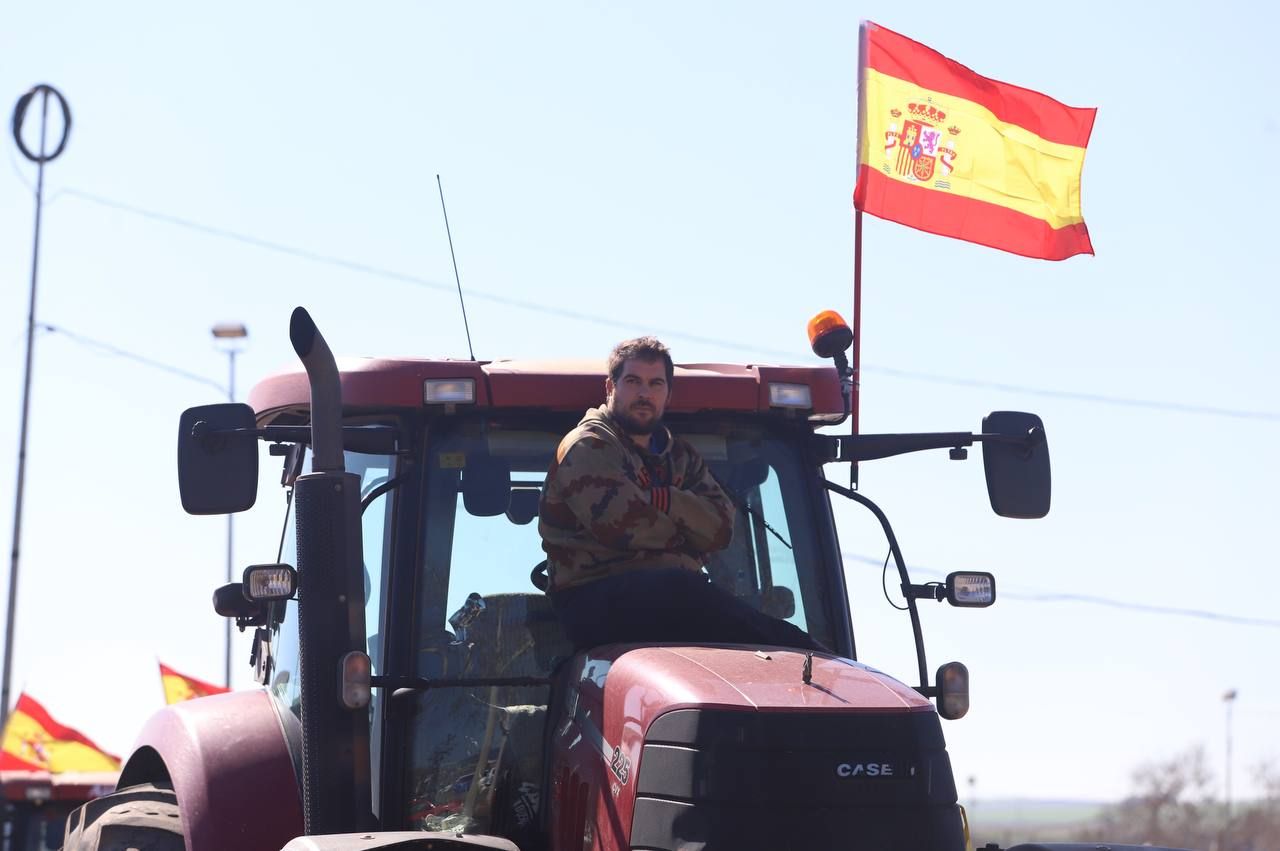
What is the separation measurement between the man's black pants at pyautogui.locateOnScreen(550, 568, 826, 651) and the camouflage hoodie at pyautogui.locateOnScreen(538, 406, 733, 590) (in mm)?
84

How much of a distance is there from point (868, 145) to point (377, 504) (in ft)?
9.67

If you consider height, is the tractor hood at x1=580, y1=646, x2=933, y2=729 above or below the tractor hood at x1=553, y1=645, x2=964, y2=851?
above

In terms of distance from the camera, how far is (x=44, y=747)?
16484mm

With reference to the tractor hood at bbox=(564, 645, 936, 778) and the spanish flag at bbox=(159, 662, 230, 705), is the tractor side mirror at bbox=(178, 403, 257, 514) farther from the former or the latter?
the spanish flag at bbox=(159, 662, 230, 705)

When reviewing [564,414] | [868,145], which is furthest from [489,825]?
[868,145]

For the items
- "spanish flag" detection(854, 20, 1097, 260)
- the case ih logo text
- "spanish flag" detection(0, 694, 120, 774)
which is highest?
"spanish flag" detection(854, 20, 1097, 260)

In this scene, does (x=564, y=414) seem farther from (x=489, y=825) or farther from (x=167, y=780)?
(x=167, y=780)

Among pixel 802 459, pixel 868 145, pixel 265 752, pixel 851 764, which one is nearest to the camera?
pixel 851 764

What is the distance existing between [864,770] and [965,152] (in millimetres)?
4131

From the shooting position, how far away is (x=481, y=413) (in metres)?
5.74

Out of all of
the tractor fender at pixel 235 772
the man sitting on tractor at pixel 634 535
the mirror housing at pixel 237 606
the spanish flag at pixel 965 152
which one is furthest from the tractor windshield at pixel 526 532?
the spanish flag at pixel 965 152

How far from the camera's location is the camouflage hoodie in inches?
204

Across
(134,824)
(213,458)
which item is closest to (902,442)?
(213,458)

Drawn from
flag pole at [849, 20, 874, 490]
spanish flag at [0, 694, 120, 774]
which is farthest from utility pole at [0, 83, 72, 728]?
flag pole at [849, 20, 874, 490]
